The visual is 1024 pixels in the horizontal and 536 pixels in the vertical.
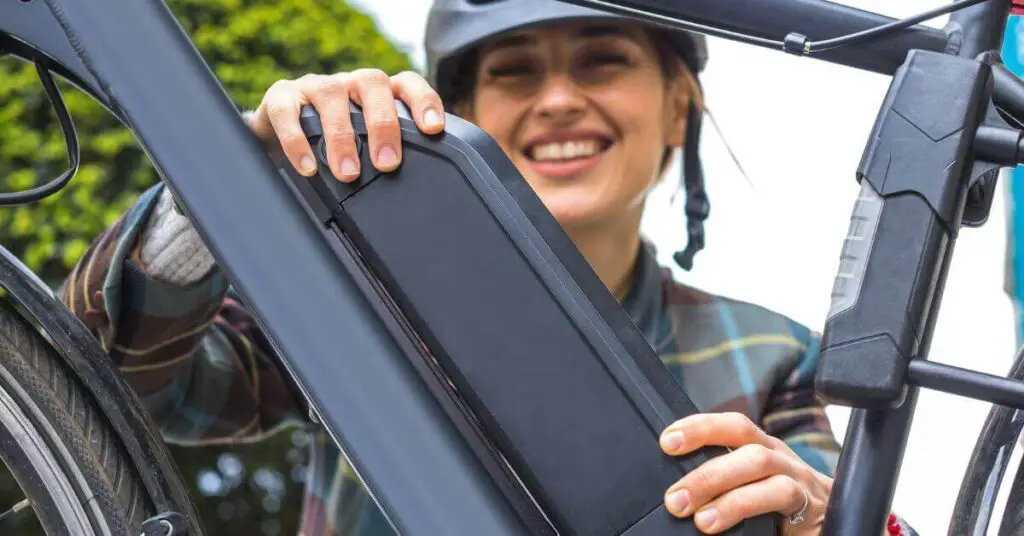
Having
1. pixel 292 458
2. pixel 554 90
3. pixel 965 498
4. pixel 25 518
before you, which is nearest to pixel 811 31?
pixel 965 498

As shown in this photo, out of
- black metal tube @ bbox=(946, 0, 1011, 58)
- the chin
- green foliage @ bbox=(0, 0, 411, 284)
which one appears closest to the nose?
the chin

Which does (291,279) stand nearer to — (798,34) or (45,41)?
(45,41)

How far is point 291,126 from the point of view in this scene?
81 cm

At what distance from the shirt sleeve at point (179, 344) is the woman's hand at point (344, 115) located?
38 centimetres

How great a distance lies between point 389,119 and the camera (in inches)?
31.2

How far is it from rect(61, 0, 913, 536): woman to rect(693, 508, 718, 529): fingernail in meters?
0.53

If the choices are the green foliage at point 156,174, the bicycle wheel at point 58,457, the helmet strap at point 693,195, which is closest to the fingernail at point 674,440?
the bicycle wheel at point 58,457

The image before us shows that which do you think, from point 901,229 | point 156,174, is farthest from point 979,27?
point 156,174

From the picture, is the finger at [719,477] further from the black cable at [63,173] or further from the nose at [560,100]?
the nose at [560,100]

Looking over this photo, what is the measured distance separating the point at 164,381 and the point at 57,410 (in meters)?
0.42

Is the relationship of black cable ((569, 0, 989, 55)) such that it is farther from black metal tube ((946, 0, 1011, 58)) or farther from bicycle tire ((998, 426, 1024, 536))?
bicycle tire ((998, 426, 1024, 536))

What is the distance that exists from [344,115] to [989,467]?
0.60 m

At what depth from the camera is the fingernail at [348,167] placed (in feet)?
2.59

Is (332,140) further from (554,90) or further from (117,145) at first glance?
(117,145)
